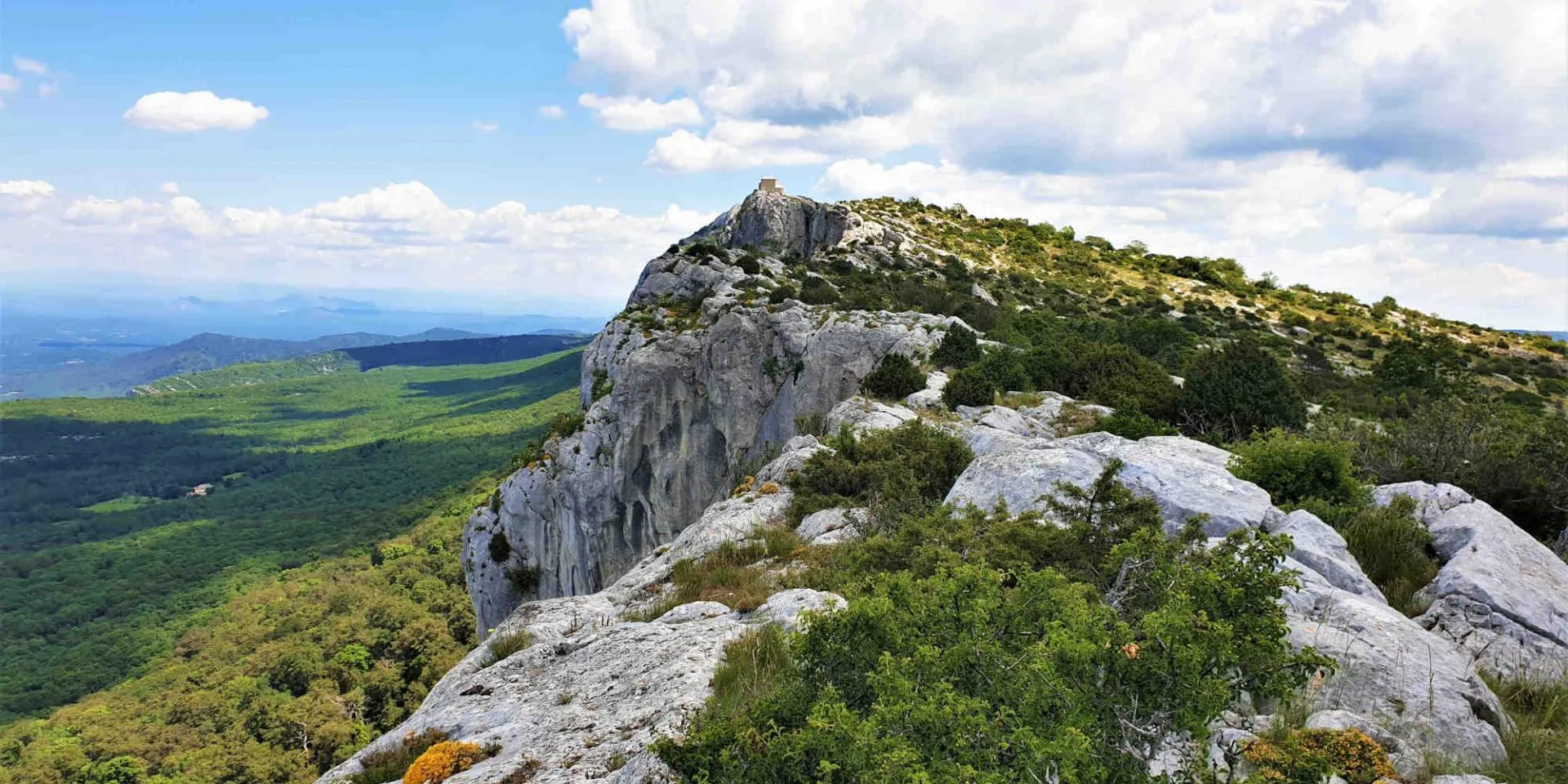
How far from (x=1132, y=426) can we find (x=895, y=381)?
844 cm

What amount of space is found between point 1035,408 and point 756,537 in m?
9.34

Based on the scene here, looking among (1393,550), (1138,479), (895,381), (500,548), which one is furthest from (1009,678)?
(500,548)

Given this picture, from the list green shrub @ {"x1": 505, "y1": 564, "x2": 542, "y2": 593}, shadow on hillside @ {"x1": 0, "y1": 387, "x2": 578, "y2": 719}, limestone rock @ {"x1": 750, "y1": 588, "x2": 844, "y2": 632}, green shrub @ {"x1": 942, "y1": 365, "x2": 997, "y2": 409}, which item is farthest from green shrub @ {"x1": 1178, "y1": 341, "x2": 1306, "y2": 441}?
shadow on hillside @ {"x1": 0, "y1": 387, "x2": 578, "y2": 719}

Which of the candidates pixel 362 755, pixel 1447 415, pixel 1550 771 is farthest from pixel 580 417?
pixel 1550 771

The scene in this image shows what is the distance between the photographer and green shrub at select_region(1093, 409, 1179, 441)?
14.4m

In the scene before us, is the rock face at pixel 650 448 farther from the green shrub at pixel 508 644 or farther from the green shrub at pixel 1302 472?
the green shrub at pixel 508 644

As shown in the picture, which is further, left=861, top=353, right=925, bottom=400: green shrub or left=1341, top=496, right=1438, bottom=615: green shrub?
left=861, top=353, right=925, bottom=400: green shrub

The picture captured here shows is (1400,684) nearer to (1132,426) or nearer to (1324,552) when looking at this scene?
(1324,552)

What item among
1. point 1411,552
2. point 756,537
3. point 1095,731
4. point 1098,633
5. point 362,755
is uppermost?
point 1098,633

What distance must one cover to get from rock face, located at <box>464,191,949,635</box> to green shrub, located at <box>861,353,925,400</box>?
738 centimetres

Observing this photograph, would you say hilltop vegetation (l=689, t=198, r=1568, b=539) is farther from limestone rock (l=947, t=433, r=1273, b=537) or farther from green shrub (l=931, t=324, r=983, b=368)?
limestone rock (l=947, t=433, r=1273, b=537)

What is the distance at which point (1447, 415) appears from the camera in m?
12.8

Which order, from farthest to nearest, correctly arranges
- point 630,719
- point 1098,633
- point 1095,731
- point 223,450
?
point 223,450
point 630,719
point 1098,633
point 1095,731

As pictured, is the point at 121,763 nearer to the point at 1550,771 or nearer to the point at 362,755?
the point at 362,755
